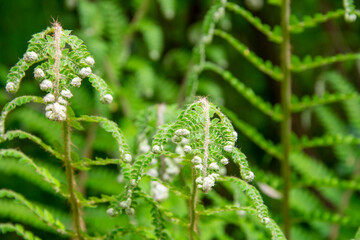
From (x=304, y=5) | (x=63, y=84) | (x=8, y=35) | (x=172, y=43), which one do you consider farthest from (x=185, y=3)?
(x=63, y=84)

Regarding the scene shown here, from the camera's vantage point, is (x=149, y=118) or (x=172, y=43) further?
(x=172, y=43)

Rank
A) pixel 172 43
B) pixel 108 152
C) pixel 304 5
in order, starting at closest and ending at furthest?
pixel 108 152 < pixel 304 5 < pixel 172 43

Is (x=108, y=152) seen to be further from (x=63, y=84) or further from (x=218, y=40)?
(x=63, y=84)

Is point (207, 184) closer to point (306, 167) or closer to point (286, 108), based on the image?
point (286, 108)

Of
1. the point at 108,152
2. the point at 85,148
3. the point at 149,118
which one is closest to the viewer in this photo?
the point at 149,118

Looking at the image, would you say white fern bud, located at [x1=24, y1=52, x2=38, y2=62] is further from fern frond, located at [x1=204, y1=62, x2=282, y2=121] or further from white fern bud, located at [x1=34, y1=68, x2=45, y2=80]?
fern frond, located at [x1=204, y1=62, x2=282, y2=121]

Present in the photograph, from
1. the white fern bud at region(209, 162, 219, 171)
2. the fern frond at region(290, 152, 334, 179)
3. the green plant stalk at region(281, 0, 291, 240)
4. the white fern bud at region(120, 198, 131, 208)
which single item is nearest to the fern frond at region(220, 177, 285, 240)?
the white fern bud at region(209, 162, 219, 171)

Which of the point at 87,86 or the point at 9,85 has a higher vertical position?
the point at 87,86

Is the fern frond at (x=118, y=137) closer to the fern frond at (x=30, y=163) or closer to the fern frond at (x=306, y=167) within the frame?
the fern frond at (x=30, y=163)

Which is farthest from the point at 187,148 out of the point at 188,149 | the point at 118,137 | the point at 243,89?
the point at 243,89
